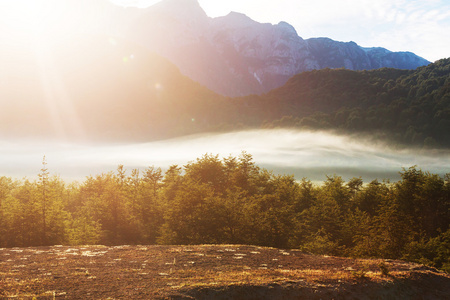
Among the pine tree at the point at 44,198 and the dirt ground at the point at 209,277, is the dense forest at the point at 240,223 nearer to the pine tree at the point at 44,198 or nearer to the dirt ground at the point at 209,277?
the pine tree at the point at 44,198

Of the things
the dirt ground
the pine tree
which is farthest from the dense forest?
the dirt ground

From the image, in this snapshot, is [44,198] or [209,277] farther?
[44,198]

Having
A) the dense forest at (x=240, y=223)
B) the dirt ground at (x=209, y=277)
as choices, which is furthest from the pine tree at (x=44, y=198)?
the dirt ground at (x=209, y=277)

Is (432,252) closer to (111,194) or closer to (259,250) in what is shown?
(259,250)

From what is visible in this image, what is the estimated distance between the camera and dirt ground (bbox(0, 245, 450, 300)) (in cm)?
1482

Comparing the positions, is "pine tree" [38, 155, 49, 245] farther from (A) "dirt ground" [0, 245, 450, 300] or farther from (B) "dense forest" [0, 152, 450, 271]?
(A) "dirt ground" [0, 245, 450, 300]

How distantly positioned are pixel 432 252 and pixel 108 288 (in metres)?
40.9

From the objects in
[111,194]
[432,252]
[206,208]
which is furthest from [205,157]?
[432,252]

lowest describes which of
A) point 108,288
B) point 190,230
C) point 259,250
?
point 190,230

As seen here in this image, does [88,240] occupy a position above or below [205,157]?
below

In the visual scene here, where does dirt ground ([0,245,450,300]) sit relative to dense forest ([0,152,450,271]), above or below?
above

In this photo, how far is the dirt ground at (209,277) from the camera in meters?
14.8

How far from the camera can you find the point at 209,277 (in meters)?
17.1

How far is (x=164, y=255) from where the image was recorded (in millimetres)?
23484
